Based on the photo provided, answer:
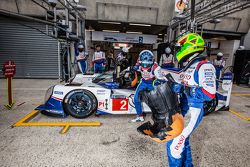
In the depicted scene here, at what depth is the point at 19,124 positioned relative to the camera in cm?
312

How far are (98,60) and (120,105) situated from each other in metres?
4.94

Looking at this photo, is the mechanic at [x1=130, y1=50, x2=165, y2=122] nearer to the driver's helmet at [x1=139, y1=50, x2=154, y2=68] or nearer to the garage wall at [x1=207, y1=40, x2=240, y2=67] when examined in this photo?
the driver's helmet at [x1=139, y1=50, x2=154, y2=68]

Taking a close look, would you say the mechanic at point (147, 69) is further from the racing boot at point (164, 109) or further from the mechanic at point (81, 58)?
the mechanic at point (81, 58)

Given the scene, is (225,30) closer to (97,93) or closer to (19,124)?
(97,93)

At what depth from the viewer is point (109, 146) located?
8.21 ft

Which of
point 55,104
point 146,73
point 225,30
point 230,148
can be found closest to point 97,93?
point 55,104

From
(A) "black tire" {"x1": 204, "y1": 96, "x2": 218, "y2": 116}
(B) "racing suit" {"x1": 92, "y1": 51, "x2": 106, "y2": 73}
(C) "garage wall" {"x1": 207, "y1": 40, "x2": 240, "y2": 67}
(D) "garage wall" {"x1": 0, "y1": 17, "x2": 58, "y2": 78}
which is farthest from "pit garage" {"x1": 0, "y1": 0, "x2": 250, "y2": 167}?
(C) "garage wall" {"x1": 207, "y1": 40, "x2": 240, "y2": 67}

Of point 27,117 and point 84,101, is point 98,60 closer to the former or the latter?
point 84,101

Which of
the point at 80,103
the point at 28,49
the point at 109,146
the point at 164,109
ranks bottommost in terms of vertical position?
the point at 109,146

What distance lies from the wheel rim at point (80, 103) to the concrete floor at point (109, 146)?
10.6 inches

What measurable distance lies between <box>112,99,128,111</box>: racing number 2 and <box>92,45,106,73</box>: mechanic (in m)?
4.81

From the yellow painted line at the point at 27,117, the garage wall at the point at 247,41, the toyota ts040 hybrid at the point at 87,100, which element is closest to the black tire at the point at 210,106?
the toyota ts040 hybrid at the point at 87,100

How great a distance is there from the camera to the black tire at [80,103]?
3.34 meters

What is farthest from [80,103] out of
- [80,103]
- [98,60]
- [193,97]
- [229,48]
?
[229,48]
